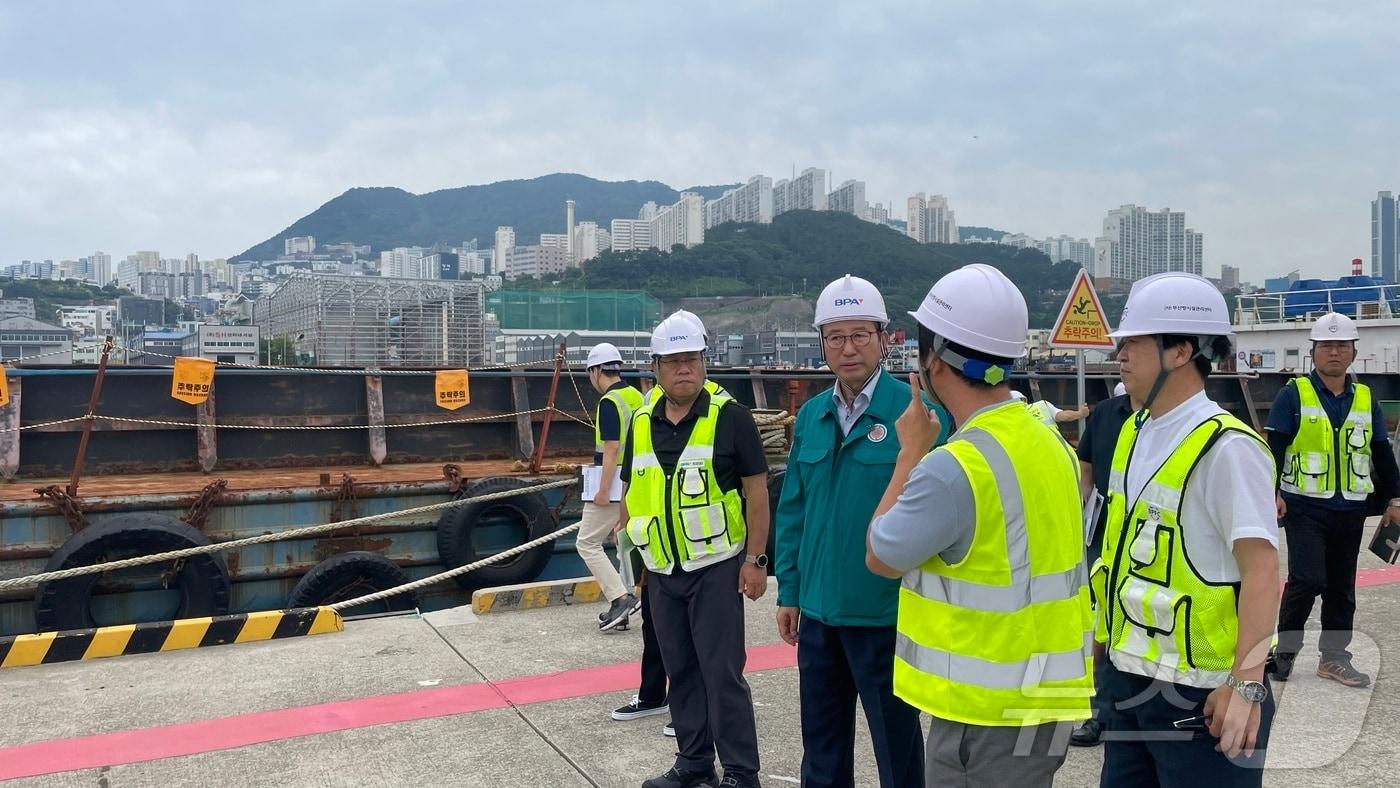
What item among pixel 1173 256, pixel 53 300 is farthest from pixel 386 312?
pixel 53 300

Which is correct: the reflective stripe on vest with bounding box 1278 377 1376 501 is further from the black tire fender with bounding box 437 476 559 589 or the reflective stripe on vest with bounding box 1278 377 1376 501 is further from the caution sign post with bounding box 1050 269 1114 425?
the black tire fender with bounding box 437 476 559 589

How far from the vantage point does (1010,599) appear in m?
2.28

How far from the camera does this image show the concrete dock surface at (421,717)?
434 centimetres

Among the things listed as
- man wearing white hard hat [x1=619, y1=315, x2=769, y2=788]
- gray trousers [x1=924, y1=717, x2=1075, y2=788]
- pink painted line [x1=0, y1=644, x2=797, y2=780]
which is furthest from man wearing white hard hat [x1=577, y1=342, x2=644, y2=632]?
gray trousers [x1=924, y1=717, x2=1075, y2=788]

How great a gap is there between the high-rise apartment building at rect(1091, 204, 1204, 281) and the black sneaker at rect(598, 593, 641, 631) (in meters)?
80.5

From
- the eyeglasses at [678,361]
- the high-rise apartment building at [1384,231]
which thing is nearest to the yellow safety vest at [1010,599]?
the eyeglasses at [678,361]

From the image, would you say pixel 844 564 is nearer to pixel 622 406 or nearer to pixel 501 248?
pixel 622 406

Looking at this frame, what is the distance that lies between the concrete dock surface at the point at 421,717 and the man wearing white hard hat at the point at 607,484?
0.24m

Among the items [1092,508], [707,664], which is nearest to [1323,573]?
[1092,508]

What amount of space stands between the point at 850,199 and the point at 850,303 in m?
140

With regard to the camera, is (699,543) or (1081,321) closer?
(699,543)

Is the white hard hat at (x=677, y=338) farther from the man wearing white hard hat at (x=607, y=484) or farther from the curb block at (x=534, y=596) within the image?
the curb block at (x=534, y=596)

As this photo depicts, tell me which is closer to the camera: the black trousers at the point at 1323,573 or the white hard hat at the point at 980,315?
the white hard hat at the point at 980,315

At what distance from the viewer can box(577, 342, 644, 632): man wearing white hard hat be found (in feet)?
21.3
